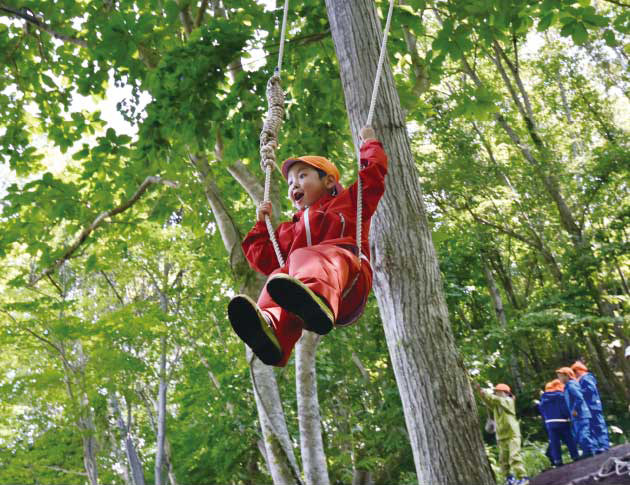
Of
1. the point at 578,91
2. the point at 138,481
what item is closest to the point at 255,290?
the point at 138,481

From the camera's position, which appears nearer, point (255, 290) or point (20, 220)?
point (255, 290)

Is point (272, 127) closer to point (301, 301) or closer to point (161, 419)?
point (301, 301)

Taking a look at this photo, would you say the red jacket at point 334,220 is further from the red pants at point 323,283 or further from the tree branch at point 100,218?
the tree branch at point 100,218

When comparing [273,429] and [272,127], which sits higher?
[272,127]

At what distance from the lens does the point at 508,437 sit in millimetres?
7781

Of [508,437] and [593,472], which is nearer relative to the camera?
[593,472]

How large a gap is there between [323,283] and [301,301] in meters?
0.18

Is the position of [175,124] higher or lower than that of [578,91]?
lower

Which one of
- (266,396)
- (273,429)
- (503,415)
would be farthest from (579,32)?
(503,415)

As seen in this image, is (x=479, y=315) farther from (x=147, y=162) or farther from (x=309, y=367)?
(x=147, y=162)

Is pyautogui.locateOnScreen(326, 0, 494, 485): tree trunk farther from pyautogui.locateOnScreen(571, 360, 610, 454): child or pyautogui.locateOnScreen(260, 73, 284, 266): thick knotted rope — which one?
pyautogui.locateOnScreen(571, 360, 610, 454): child

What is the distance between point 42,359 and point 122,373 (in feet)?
8.78

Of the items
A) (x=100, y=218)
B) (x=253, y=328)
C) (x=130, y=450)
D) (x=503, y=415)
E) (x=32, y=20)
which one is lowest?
(x=253, y=328)

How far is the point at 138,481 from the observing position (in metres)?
11.7
